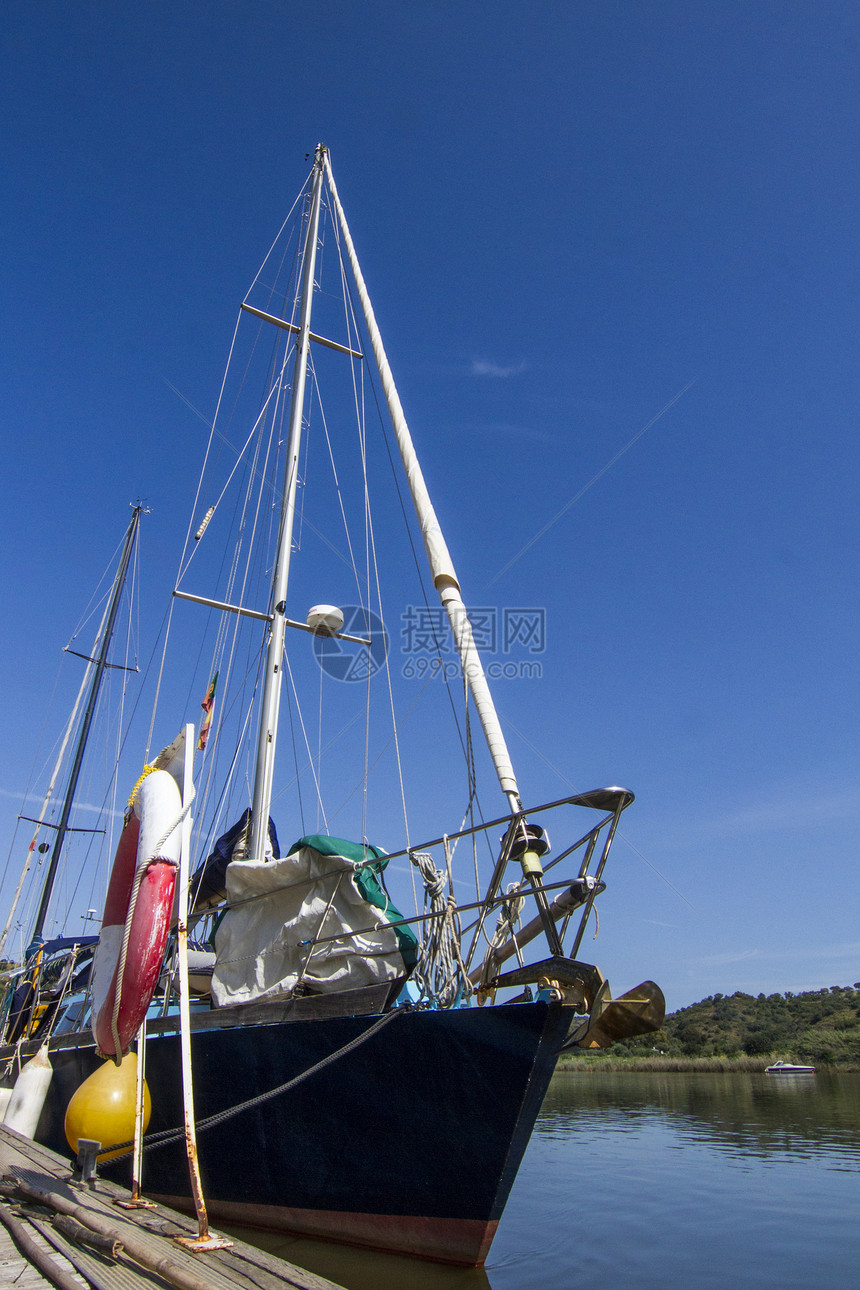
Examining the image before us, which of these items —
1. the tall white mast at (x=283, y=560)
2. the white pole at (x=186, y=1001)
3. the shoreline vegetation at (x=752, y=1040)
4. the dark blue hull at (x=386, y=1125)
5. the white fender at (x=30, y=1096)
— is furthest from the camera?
the shoreline vegetation at (x=752, y=1040)

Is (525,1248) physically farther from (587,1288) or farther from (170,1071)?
(170,1071)

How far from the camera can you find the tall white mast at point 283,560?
34.6ft

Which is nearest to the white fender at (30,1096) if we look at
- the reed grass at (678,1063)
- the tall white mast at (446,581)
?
the tall white mast at (446,581)

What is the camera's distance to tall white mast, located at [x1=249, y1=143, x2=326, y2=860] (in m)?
10.5

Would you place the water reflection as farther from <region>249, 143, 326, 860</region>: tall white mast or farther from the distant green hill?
<region>249, 143, 326, 860</region>: tall white mast

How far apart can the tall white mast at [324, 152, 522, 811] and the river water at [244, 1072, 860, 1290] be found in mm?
4199

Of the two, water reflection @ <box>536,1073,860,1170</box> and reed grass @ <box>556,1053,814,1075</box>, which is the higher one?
water reflection @ <box>536,1073,860,1170</box>

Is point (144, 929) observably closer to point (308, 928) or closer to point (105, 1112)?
point (308, 928)

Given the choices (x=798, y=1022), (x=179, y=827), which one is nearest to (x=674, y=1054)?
(x=798, y=1022)

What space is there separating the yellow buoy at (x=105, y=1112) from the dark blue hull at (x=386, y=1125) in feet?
2.77

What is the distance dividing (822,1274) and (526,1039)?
14.1 feet

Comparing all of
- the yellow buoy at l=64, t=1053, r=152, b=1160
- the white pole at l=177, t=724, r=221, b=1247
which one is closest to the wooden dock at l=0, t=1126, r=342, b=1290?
the white pole at l=177, t=724, r=221, b=1247

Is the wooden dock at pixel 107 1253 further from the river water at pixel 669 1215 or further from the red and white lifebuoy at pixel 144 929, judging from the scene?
the river water at pixel 669 1215

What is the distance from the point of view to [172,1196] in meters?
7.50
